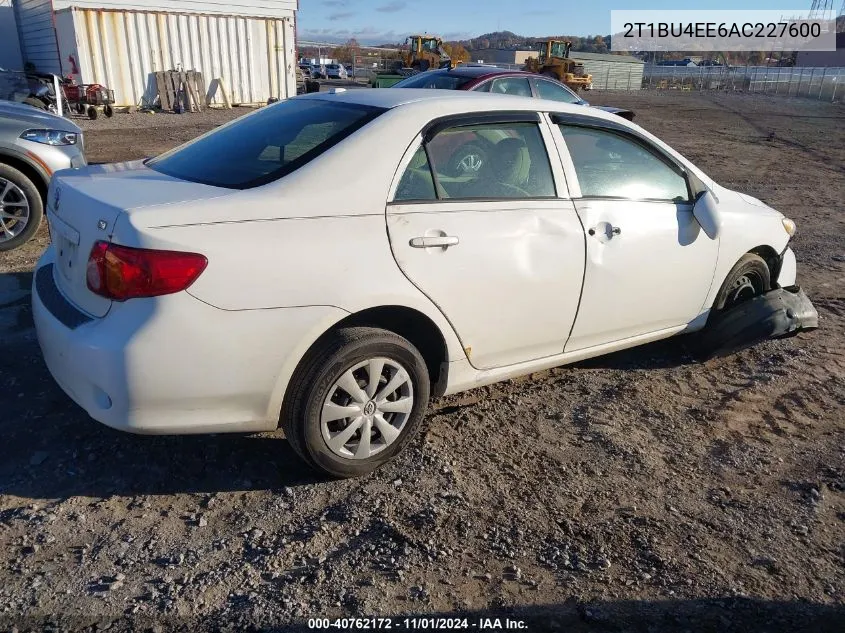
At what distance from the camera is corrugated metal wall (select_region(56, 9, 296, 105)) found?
1980 cm

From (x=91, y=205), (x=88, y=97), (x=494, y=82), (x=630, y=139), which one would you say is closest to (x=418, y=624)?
(x=91, y=205)

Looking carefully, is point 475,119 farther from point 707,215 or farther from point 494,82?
point 494,82

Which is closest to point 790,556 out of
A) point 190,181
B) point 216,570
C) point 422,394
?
point 422,394

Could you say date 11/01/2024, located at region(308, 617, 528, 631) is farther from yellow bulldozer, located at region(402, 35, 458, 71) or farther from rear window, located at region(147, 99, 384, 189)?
yellow bulldozer, located at region(402, 35, 458, 71)

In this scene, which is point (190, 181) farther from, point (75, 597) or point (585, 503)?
point (585, 503)

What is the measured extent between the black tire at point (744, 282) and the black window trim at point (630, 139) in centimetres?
71

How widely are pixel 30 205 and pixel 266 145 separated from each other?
384 cm

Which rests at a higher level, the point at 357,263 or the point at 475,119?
the point at 475,119

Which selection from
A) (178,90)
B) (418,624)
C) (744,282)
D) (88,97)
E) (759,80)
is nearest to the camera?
(418,624)

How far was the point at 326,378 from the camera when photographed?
2.96 m

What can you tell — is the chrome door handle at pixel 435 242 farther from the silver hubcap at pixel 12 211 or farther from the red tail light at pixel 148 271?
the silver hubcap at pixel 12 211

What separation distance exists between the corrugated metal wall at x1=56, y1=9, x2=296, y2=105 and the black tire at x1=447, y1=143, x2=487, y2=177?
777 inches

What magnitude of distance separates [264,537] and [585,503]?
140 centimetres

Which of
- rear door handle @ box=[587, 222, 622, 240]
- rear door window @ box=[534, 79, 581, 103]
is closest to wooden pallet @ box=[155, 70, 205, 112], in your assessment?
rear door window @ box=[534, 79, 581, 103]
